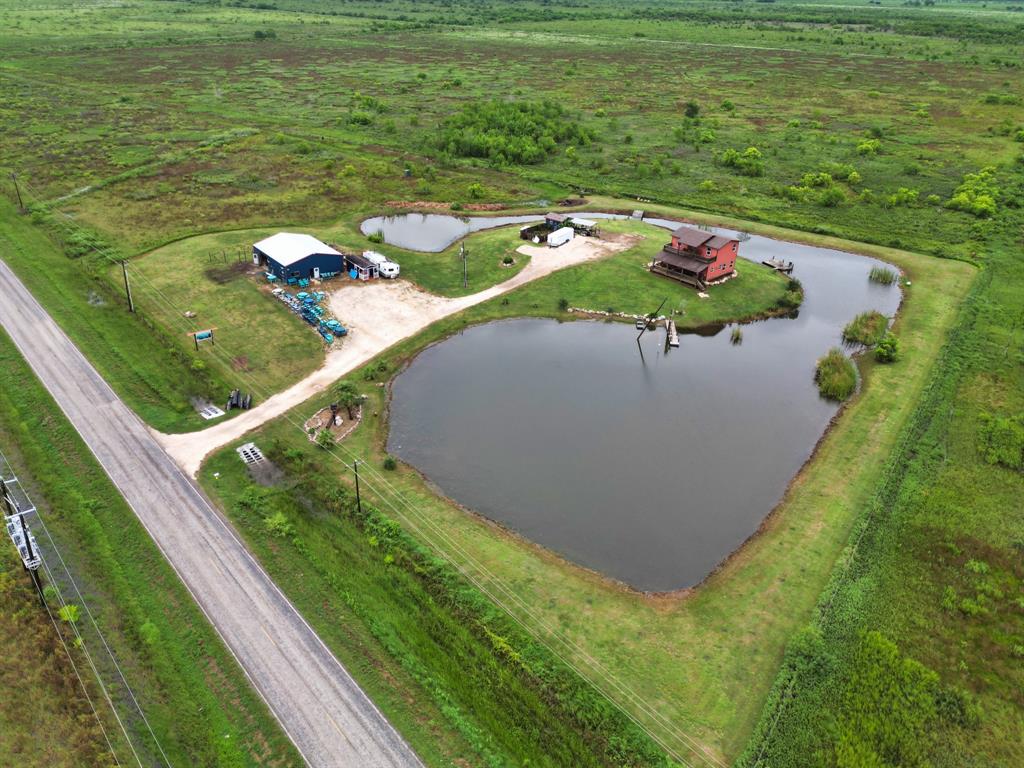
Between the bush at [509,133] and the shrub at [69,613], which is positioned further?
the bush at [509,133]

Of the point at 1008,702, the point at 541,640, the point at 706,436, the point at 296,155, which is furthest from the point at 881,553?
the point at 296,155

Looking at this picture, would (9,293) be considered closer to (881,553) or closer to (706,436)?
(706,436)

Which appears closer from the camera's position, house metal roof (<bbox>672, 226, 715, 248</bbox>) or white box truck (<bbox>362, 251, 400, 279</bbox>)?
house metal roof (<bbox>672, 226, 715, 248</bbox>)

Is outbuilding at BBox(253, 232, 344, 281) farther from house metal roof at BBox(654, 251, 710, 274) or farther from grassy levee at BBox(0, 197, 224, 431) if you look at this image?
house metal roof at BBox(654, 251, 710, 274)

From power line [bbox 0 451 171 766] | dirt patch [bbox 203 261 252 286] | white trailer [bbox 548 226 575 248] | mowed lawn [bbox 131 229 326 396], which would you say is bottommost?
power line [bbox 0 451 171 766]

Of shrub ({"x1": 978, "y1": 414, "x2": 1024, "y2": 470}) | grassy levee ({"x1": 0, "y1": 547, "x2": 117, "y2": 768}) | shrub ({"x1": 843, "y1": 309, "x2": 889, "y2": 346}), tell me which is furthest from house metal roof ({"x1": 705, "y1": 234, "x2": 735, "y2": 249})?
grassy levee ({"x1": 0, "y1": 547, "x2": 117, "y2": 768})

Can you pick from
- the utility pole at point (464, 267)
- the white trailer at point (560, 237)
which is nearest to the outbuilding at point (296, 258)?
the utility pole at point (464, 267)

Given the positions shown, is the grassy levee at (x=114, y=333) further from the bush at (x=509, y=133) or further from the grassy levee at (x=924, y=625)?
the bush at (x=509, y=133)
